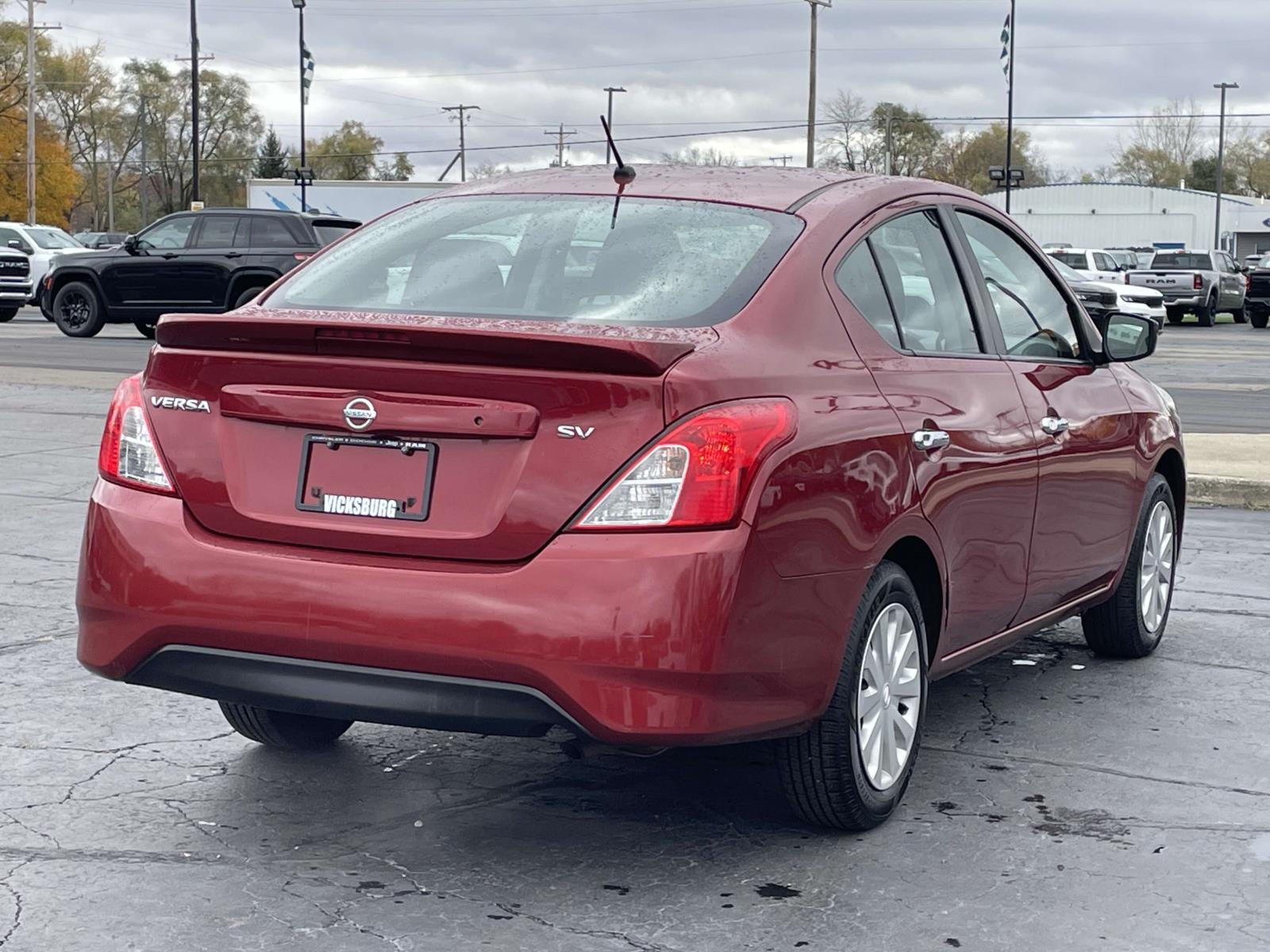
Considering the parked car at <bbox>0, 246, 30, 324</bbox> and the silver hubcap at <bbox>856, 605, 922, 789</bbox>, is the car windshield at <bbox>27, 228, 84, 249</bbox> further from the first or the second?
the silver hubcap at <bbox>856, 605, 922, 789</bbox>

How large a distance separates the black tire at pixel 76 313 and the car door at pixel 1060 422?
73.1 ft

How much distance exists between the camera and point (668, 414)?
3863 mm

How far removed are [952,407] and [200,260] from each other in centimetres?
2166

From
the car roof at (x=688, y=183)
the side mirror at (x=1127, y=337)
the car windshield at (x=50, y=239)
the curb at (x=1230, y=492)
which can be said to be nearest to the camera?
the car roof at (x=688, y=183)

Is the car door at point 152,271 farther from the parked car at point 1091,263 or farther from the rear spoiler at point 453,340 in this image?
the parked car at point 1091,263

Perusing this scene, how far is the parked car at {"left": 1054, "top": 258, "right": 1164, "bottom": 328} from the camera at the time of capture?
30.2m

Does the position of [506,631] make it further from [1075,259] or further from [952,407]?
[1075,259]

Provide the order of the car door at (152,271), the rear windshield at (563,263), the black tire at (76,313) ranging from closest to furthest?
the rear windshield at (563,263) → the car door at (152,271) → the black tire at (76,313)

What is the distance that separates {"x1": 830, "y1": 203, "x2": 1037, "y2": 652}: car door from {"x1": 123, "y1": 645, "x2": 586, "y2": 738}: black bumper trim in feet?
4.28

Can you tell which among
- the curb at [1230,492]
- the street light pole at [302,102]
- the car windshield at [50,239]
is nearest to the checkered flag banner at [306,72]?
the street light pole at [302,102]

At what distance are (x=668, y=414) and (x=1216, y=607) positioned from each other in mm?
4549

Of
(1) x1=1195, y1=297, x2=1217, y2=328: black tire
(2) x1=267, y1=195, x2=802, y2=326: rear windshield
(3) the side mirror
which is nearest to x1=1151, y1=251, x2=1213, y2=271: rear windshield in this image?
(1) x1=1195, y1=297, x2=1217, y2=328: black tire

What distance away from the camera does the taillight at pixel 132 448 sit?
4258mm

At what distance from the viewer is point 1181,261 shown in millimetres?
45031
